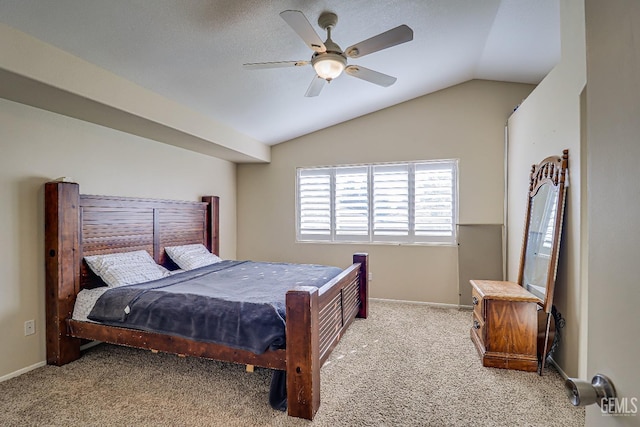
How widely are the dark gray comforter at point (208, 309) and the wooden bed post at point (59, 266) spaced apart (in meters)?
0.33

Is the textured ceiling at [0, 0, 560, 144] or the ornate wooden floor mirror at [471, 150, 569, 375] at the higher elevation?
the textured ceiling at [0, 0, 560, 144]

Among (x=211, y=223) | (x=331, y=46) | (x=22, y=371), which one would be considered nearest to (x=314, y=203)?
(x=211, y=223)

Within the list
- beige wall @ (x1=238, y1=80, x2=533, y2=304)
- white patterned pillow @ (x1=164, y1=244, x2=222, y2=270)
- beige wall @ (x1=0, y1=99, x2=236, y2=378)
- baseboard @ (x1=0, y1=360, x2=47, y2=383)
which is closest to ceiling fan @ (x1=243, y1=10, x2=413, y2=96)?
beige wall @ (x1=0, y1=99, x2=236, y2=378)

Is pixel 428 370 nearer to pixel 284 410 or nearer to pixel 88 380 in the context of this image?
pixel 284 410

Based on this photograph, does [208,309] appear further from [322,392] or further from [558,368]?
[558,368]

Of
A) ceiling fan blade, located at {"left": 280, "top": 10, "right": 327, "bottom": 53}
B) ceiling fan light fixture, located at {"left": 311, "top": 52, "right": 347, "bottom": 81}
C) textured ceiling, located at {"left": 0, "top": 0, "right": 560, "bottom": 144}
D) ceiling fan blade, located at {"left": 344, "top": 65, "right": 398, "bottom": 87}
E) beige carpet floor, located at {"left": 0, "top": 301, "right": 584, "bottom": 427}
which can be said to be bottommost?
beige carpet floor, located at {"left": 0, "top": 301, "right": 584, "bottom": 427}

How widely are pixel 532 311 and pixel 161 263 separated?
388cm

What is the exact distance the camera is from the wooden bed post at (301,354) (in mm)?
1958

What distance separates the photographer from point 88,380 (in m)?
2.41

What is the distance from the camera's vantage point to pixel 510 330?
8.31 feet

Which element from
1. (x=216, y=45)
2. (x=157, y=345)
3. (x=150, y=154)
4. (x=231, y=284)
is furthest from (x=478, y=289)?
(x=150, y=154)

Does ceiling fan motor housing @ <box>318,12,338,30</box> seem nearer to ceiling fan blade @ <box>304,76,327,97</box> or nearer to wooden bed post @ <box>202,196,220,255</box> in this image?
ceiling fan blade @ <box>304,76,327,97</box>

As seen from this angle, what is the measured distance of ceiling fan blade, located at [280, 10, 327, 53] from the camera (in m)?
1.71

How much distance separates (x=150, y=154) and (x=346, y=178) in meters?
2.67
